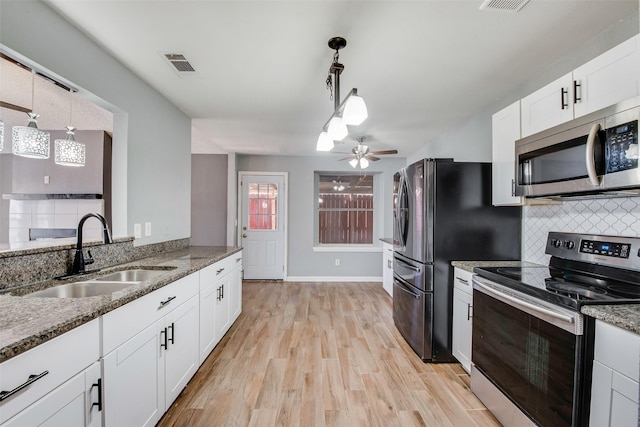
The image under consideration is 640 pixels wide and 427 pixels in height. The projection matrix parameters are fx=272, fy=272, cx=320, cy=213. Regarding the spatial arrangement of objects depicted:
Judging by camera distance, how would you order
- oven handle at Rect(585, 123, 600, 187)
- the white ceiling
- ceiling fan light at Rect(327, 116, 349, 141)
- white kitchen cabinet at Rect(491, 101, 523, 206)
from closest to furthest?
1. oven handle at Rect(585, 123, 600, 187)
2. the white ceiling
3. ceiling fan light at Rect(327, 116, 349, 141)
4. white kitchen cabinet at Rect(491, 101, 523, 206)

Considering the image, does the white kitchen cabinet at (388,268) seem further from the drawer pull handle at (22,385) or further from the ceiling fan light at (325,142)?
the drawer pull handle at (22,385)

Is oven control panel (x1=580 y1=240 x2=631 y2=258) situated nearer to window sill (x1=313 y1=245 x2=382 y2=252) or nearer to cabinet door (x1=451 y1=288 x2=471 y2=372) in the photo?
cabinet door (x1=451 y1=288 x2=471 y2=372)

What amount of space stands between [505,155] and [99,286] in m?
2.89

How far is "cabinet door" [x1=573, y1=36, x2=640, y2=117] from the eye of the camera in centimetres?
123

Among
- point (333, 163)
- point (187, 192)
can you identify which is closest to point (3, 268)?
point (187, 192)

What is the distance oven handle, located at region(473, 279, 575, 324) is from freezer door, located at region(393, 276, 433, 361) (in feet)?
2.00

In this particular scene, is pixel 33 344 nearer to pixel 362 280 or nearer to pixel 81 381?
pixel 81 381

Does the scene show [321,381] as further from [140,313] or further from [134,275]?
[134,275]

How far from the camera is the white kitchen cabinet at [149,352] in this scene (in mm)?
1178

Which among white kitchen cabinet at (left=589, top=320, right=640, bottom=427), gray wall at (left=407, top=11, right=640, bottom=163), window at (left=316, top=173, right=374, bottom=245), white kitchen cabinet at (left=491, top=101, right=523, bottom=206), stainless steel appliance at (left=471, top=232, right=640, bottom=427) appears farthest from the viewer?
window at (left=316, top=173, right=374, bottom=245)

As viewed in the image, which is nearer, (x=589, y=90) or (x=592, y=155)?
(x=592, y=155)

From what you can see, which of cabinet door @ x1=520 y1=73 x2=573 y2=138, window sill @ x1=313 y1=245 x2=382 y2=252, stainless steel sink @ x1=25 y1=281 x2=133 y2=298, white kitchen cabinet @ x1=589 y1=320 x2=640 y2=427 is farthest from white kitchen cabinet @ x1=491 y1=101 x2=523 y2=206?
window sill @ x1=313 y1=245 x2=382 y2=252

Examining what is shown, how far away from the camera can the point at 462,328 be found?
2170 mm

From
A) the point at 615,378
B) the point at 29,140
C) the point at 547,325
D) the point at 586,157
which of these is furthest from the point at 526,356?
the point at 29,140
